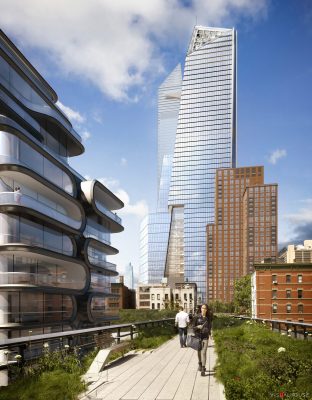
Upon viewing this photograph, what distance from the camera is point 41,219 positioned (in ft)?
131

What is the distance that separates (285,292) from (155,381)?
86.6m

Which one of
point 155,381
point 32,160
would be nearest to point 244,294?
point 32,160

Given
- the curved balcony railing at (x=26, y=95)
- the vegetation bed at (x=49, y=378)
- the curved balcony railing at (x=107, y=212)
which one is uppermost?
the curved balcony railing at (x=26, y=95)

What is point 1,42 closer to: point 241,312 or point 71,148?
point 71,148

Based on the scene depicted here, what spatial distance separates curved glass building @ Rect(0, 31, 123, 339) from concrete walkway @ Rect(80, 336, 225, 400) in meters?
21.8

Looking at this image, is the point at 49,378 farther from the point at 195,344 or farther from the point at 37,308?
the point at 37,308

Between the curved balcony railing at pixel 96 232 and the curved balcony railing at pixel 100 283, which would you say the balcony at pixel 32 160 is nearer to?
the curved balcony railing at pixel 96 232

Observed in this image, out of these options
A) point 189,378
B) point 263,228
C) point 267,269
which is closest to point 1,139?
point 189,378

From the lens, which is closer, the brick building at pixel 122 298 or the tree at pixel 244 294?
the tree at pixel 244 294

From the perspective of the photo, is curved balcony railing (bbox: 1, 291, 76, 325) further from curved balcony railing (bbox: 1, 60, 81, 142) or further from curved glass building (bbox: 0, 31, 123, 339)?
curved balcony railing (bbox: 1, 60, 81, 142)

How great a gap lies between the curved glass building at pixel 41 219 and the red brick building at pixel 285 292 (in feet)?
155

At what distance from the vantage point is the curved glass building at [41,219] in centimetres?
3519

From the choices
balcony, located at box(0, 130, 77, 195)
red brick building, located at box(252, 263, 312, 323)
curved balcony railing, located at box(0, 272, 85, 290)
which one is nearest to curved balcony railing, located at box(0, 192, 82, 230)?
balcony, located at box(0, 130, 77, 195)

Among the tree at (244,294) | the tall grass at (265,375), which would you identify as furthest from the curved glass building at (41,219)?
the tree at (244,294)
